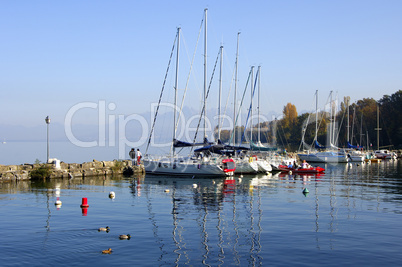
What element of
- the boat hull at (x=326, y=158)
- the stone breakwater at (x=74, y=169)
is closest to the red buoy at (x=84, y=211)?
the stone breakwater at (x=74, y=169)

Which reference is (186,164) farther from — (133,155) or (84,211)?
(84,211)

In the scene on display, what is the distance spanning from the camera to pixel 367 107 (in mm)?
135875

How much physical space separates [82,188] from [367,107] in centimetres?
11842

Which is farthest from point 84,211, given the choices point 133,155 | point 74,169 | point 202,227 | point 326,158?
point 326,158

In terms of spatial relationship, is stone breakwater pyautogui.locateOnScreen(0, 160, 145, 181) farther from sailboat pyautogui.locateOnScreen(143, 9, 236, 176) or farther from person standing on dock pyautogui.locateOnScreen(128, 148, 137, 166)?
sailboat pyautogui.locateOnScreen(143, 9, 236, 176)

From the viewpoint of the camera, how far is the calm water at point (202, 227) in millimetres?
15438

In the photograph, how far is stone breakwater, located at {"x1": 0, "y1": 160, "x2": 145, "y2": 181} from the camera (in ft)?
127

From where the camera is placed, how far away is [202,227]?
2045 centimetres

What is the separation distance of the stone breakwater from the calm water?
301cm

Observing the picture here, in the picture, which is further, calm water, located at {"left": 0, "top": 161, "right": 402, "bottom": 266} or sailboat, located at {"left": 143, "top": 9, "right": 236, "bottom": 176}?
sailboat, located at {"left": 143, "top": 9, "right": 236, "bottom": 176}

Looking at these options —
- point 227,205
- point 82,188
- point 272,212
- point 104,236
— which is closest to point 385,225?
point 272,212

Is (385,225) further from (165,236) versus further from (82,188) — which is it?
(82,188)

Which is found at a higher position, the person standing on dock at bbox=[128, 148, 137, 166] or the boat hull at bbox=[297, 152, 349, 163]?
the person standing on dock at bbox=[128, 148, 137, 166]

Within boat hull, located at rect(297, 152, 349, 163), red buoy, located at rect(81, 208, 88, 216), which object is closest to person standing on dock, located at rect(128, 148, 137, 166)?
red buoy, located at rect(81, 208, 88, 216)
